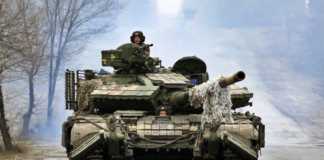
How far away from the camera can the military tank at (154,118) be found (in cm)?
1443

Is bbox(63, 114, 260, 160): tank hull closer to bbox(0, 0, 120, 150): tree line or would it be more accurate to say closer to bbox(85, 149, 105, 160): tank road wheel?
bbox(85, 149, 105, 160): tank road wheel

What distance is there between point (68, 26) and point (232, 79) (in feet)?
95.5

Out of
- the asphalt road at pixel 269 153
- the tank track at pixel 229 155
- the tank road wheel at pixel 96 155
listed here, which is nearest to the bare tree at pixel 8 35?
the asphalt road at pixel 269 153

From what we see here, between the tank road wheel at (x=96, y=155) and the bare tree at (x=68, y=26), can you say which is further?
the bare tree at (x=68, y=26)

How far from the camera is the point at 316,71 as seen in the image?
184 ft

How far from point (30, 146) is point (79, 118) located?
52.5 feet

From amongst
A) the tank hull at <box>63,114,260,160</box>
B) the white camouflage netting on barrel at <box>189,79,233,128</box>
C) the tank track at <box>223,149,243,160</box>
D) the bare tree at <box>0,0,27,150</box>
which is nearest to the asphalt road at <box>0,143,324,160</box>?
the bare tree at <box>0,0,27,150</box>

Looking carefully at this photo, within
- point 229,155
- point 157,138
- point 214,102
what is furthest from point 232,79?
point 157,138

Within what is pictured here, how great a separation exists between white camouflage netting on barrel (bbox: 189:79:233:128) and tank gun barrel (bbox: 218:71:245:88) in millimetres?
126

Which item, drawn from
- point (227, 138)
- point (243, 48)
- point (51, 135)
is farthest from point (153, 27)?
point (227, 138)

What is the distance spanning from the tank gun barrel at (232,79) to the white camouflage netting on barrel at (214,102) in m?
0.13

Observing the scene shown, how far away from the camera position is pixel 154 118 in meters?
15.8

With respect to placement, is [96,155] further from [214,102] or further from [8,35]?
[8,35]

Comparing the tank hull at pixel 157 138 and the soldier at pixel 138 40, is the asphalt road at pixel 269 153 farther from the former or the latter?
the tank hull at pixel 157 138
